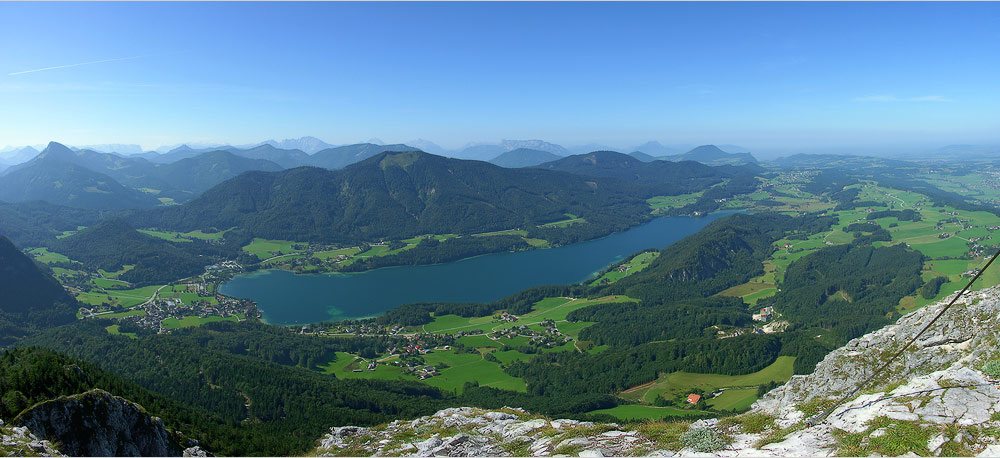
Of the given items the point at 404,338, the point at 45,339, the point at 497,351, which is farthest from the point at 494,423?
the point at 45,339

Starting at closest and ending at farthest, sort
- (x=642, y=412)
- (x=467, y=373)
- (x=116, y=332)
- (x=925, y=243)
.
→ 1. (x=642, y=412)
2. (x=467, y=373)
3. (x=116, y=332)
4. (x=925, y=243)

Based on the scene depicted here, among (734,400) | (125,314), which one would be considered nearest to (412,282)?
(125,314)

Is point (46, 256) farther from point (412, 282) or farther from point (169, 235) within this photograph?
point (412, 282)

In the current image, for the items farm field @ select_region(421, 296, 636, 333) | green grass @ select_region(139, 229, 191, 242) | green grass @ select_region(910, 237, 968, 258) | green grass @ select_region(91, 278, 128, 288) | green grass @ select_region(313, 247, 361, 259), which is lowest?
farm field @ select_region(421, 296, 636, 333)

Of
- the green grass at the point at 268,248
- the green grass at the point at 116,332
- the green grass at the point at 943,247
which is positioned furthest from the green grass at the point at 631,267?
the green grass at the point at 268,248

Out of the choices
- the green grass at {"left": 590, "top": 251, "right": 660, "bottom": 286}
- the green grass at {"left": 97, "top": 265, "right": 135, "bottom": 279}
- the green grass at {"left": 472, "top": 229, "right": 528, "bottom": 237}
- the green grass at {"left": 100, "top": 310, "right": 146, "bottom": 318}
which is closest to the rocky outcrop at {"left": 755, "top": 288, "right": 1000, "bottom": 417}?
the green grass at {"left": 590, "top": 251, "right": 660, "bottom": 286}

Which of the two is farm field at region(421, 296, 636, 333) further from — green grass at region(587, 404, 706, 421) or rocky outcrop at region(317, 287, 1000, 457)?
rocky outcrop at region(317, 287, 1000, 457)

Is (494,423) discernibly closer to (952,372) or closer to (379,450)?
(379,450)
